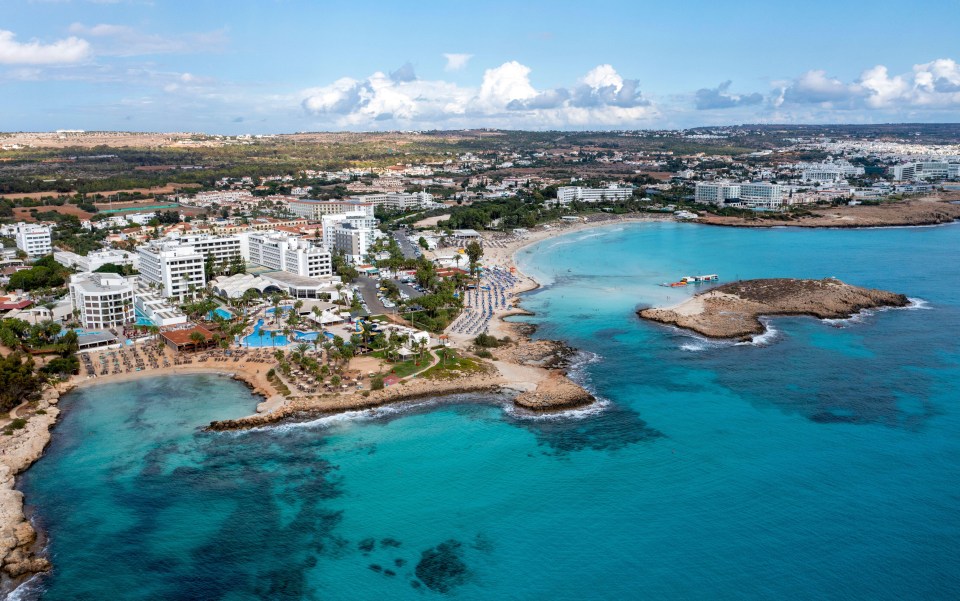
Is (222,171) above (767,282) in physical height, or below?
above

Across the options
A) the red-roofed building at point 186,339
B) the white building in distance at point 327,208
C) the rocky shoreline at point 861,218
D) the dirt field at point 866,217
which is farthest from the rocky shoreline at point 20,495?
the dirt field at point 866,217

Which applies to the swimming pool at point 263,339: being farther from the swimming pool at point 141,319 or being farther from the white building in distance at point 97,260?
the white building in distance at point 97,260

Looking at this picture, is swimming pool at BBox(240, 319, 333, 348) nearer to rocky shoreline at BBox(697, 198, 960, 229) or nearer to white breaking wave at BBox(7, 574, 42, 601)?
white breaking wave at BBox(7, 574, 42, 601)

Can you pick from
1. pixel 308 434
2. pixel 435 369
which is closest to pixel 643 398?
pixel 435 369

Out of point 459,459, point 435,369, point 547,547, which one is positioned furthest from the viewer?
point 435,369

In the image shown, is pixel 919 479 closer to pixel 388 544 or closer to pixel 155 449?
pixel 388 544

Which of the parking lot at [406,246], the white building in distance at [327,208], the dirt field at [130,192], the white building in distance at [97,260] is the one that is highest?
the dirt field at [130,192]

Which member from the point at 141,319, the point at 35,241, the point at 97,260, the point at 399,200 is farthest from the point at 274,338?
the point at 399,200
